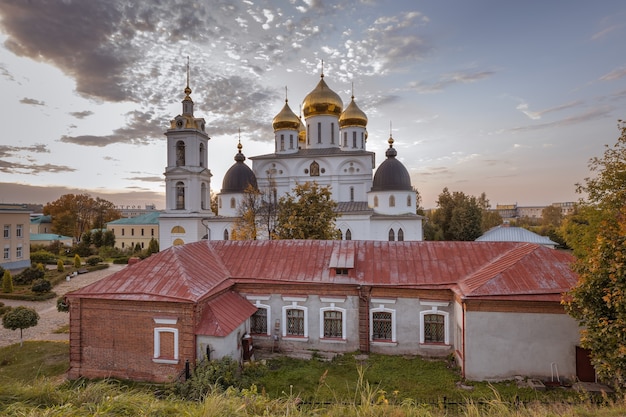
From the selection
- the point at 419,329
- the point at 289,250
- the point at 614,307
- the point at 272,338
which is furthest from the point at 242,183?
the point at 614,307

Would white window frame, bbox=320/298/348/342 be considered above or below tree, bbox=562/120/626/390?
below

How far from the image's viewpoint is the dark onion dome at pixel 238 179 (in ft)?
115

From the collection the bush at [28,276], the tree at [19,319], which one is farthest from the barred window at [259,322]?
the bush at [28,276]

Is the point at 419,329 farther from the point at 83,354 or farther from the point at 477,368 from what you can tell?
the point at 83,354

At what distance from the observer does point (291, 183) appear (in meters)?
37.1

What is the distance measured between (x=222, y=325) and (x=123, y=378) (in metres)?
4.08

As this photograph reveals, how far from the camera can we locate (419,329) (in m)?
14.1

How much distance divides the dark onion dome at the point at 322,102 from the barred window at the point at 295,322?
1155 inches

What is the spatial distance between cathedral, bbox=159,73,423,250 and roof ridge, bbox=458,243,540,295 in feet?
55.4

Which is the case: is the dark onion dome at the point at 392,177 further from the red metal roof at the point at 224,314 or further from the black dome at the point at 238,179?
the red metal roof at the point at 224,314

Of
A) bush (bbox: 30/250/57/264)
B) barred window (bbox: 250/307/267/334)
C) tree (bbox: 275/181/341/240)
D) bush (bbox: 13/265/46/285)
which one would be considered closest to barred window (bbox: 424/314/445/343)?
barred window (bbox: 250/307/267/334)

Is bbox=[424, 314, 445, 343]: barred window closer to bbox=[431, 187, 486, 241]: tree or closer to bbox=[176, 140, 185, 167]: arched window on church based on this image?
bbox=[176, 140, 185, 167]: arched window on church

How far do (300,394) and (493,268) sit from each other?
8.56 meters

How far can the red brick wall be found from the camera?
12.2m
